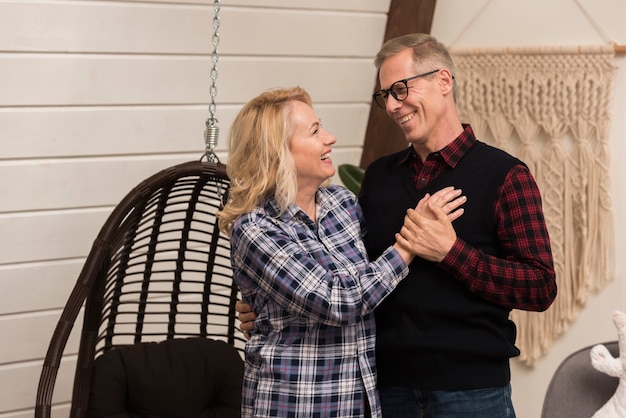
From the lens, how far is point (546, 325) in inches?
119

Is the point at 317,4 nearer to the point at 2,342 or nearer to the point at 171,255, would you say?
the point at 171,255

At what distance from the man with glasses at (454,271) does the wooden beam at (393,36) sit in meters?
1.26

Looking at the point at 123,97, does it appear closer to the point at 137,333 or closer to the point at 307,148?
the point at 137,333

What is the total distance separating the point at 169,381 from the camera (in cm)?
239

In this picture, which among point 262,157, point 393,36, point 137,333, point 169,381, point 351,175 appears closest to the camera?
point 262,157

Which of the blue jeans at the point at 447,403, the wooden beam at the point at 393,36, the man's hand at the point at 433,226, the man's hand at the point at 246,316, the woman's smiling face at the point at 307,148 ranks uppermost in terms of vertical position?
the wooden beam at the point at 393,36

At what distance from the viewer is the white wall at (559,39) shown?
2.80m

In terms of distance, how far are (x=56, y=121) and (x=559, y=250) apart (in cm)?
160

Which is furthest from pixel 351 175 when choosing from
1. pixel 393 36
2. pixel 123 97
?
pixel 123 97

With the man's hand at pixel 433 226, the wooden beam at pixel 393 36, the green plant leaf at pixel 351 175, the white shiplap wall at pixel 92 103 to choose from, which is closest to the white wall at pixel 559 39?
the wooden beam at pixel 393 36

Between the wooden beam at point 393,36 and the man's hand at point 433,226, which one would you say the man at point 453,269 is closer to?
the man's hand at point 433,226

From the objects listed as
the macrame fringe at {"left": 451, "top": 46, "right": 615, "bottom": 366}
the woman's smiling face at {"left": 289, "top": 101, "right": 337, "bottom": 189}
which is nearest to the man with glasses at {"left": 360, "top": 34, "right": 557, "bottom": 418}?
the woman's smiling face at {"left": 289, "top": 101, "right": 337, "bottom": 189}

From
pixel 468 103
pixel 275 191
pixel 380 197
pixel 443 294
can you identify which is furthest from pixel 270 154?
pixel 468 103

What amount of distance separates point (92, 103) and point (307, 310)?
121 centimetres
